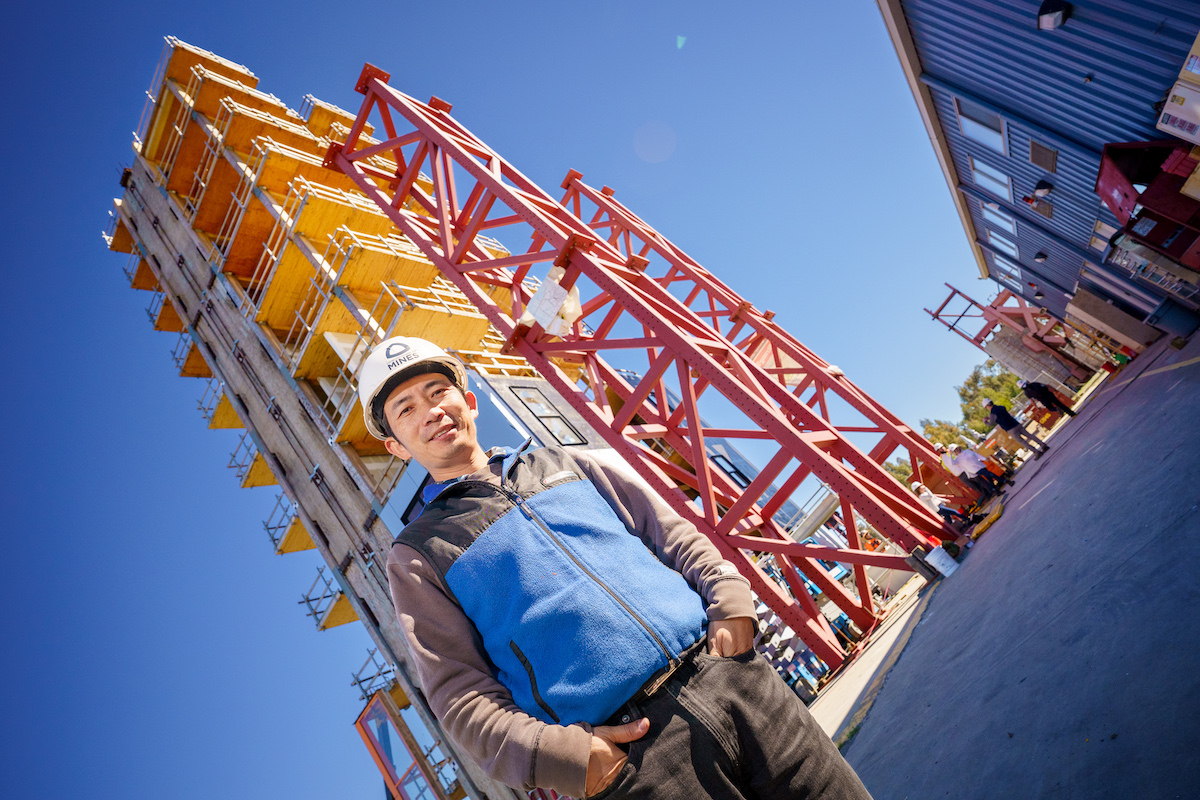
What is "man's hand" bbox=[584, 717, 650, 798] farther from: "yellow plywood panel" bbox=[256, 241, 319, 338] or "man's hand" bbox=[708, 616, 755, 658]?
"yellow plywood panel" bbox=[256, 241, 319, 338]

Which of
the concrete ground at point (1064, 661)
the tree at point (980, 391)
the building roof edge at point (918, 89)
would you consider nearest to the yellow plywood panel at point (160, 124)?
the building roof edge at point (918, 89)

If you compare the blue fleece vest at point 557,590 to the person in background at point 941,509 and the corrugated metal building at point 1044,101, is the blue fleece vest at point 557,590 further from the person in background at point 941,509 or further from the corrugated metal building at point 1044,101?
the corrugated metal building at point 1044,101

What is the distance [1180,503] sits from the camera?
3191 millimetres

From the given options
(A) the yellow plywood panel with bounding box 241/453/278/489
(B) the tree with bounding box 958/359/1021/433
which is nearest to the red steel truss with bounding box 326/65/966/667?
(A) the yellow plywood panel with bounding box 241/453/278/489

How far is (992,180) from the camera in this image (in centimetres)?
1246

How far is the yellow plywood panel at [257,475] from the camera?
13.2 metres

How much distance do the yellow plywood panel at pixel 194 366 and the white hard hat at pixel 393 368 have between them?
47.8 feet

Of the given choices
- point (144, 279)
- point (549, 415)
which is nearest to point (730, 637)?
point (549, 415)

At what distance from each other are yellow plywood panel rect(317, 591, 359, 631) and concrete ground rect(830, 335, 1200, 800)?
36.7 ft

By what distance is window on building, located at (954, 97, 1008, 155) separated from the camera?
9.99 m

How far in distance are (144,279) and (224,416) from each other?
439cm

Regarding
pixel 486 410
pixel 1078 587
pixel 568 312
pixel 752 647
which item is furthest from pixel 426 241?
pixel 1078 587

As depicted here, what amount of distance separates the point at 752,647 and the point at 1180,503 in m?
3.08

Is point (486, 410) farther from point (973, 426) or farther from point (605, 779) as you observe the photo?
point (973, 426)
